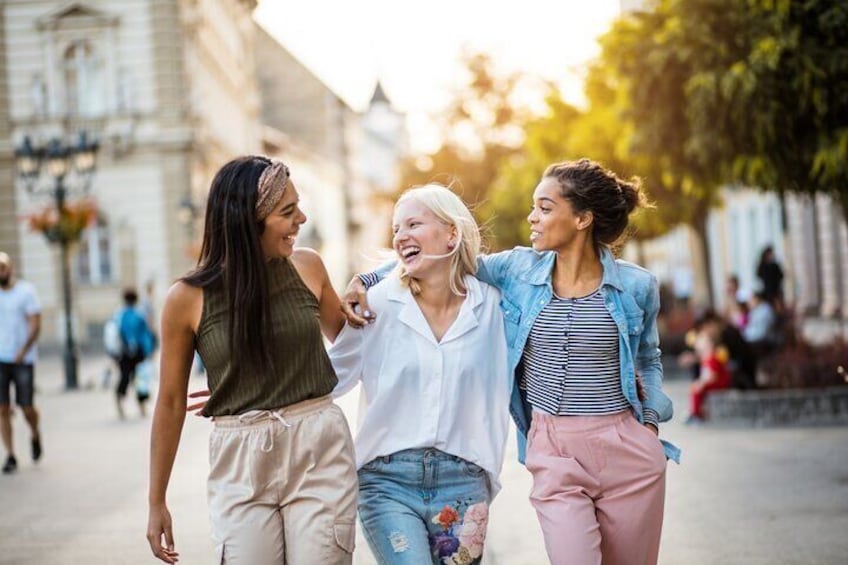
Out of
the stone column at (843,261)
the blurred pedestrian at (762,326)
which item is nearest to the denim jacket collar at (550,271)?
the blurred pedestrian at (762,326)

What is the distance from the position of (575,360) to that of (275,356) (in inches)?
46.1

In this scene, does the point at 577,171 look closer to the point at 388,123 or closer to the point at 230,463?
the point at 230,463

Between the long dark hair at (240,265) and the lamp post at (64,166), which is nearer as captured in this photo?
the long dark hair at (240,265)

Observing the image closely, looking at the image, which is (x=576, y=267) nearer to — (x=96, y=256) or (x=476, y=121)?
(x=96, y=256)

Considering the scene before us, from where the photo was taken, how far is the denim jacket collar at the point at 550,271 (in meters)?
5.08

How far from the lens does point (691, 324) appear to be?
2447 centimetres

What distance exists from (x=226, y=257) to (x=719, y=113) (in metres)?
11.8

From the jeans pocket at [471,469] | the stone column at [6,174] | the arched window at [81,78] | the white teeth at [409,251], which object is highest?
the arched window at [81,78]

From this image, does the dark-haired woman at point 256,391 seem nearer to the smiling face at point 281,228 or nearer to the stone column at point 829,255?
the smiling face at point 281,228

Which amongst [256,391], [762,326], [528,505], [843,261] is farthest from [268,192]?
[843,261]

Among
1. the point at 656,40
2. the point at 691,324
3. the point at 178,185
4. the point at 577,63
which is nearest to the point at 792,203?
the point at 577,63

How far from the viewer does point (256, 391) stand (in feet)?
14.4

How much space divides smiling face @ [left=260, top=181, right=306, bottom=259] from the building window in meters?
38.5

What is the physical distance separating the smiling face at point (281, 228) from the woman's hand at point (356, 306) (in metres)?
0.51
